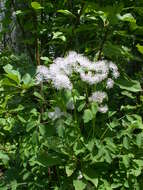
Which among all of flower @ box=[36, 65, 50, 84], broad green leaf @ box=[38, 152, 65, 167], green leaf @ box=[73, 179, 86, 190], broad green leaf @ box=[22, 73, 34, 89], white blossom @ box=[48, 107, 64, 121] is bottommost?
green leaf @ box=[73, 179, 86, 190]

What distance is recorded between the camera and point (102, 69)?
77.1 inches

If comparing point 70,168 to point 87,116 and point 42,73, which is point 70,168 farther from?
point 42,73

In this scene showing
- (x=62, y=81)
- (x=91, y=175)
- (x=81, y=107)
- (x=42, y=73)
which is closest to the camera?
(x=62, y=81)

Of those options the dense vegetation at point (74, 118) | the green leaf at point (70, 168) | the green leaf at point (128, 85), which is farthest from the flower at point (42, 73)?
the green leaf at point (70, 168)

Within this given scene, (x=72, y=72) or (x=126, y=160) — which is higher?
(x=72, y=72)

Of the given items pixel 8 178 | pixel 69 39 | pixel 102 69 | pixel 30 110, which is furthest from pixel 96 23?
pixel 8 178

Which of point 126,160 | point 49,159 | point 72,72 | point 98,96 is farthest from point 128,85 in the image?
point 49,159

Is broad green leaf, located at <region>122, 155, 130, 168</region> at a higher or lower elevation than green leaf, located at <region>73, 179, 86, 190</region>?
higher

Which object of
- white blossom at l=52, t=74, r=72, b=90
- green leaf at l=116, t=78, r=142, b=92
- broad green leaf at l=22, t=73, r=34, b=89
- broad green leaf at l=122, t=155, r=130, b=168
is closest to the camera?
white blossom at l=52, t=74, r=72, b=90

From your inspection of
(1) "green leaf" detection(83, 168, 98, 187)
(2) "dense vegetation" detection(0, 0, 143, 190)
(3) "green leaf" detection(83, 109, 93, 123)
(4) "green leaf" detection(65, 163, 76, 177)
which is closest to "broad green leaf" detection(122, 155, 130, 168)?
(2) "dense vegetation" detection(0, 0, 143, 190)

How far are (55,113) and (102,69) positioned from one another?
344 mm

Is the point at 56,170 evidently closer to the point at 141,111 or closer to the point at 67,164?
the point at 67,164

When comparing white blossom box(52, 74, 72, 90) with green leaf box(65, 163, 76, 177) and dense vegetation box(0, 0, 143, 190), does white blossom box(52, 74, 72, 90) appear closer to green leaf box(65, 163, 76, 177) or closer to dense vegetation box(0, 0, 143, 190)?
dense vegetation box(0, 0, 143, 190)

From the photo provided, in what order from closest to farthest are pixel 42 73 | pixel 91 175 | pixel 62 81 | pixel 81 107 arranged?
1. pixel 62 81
2. pixel 42 73
3. pixel 81 107
4. pixel 91 175
